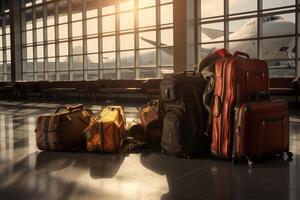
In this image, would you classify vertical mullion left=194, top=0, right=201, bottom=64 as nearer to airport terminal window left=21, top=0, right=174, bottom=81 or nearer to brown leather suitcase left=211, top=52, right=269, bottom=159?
airport terminal window left=21, top=0, right=174, bottom=81

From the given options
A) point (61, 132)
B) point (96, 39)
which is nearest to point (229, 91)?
point (61, 132)

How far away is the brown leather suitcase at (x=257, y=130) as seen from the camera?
3363mm

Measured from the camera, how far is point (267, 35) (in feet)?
44.3

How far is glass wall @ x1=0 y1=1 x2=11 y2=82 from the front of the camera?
22.3 metres

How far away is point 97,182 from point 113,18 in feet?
48.3

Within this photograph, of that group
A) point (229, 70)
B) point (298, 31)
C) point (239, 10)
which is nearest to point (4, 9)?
point (239, 10)

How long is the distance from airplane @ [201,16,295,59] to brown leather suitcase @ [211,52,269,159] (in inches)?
351

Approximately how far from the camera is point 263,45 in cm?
1272

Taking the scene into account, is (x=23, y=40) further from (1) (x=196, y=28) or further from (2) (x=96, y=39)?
(1) (x=196, y=28)

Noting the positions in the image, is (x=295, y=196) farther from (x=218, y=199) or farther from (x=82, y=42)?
(x=82, y=42)

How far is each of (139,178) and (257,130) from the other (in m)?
1.16

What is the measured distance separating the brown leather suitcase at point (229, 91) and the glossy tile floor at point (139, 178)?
22 centimetres

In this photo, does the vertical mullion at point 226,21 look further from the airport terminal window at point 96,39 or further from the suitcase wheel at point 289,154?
the suitcase wheel at point 289,154

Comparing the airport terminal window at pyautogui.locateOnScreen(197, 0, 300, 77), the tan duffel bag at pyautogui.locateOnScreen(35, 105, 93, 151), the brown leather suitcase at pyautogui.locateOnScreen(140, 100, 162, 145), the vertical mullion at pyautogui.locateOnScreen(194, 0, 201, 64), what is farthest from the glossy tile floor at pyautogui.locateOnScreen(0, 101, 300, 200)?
the vertical mullion at pyautogui.locateOnScreen(194, 0, 201, 64)
